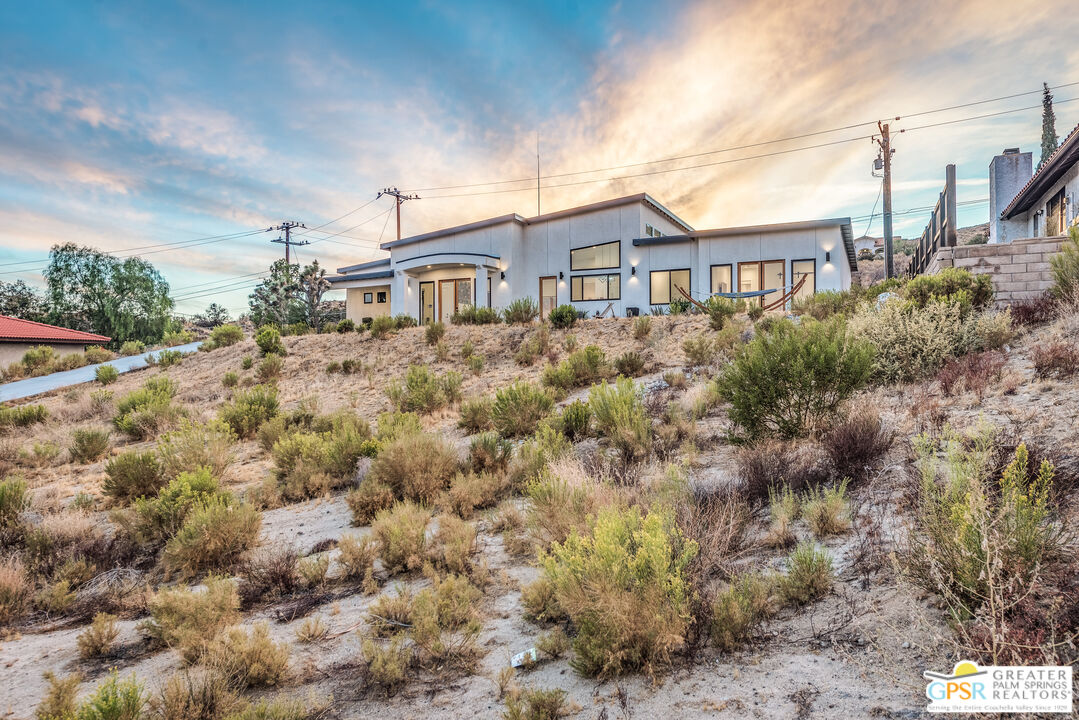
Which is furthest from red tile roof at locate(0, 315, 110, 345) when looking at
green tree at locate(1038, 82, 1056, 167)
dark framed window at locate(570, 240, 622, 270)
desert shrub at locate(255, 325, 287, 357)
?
green tree at locate(1038, 82, 1056, 167)

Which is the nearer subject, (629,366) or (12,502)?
(12,502)

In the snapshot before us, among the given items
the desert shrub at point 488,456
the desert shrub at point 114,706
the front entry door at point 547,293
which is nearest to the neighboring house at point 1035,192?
the desert shrub at point 488,456

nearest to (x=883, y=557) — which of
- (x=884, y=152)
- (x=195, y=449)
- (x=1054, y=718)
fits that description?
(x=1054, y=718)

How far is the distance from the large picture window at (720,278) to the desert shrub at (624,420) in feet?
53.7

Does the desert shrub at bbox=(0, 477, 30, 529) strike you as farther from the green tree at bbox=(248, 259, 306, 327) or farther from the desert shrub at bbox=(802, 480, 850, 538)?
the green tree at bbox=(248, 259, 306, 327)

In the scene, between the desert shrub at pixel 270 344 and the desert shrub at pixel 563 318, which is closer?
the desert shrub at pixel 563 318

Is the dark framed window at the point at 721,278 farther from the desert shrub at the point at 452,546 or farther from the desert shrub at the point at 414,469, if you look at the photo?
the desert shrub at the point at 452,546

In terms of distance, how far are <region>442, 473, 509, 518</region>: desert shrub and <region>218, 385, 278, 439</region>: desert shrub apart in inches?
263

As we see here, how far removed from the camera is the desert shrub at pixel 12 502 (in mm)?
6078

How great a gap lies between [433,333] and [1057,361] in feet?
52.5

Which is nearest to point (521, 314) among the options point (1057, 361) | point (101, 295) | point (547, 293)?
point (547, 293)

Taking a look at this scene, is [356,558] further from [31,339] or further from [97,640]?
[31,339]

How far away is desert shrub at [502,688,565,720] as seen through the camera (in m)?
2.41

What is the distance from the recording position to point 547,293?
27125mm
